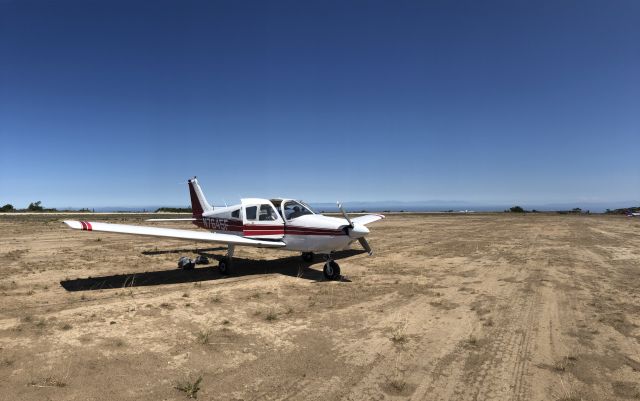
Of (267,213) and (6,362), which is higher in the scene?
(267,213)

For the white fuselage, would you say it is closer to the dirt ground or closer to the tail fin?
the dirt ground

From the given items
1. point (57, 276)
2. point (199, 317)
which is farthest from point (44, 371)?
point (57, 276)

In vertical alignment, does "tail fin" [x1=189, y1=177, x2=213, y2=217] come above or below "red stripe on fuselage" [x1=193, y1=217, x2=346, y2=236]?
above

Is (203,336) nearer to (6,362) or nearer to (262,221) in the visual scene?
(6,362)

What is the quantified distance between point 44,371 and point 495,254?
54.6ft

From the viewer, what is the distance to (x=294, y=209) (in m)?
13.0

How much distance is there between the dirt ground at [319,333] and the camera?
4672 mm

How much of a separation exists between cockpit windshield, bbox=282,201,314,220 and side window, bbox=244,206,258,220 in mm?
1163

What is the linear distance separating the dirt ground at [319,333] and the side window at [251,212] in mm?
2059

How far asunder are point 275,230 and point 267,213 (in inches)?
30.2

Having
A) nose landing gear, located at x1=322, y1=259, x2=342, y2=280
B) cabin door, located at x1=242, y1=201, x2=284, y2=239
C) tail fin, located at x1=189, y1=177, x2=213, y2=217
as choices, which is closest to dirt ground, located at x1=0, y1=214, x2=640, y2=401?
nose landing gear, located at x1=322, y1=259, x2=342, y2=280

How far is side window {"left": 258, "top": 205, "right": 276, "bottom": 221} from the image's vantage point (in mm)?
12938

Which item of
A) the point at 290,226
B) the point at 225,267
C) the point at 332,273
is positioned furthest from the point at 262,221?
the point at 332,273

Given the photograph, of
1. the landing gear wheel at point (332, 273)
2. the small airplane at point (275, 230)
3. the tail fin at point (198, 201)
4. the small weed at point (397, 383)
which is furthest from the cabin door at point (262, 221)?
the small weed at point (397, 383)
